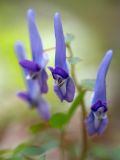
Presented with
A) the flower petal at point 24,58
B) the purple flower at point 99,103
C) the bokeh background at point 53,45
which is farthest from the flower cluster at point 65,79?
the bokeh background at point 53,45

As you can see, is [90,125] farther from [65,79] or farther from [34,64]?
[34,64]

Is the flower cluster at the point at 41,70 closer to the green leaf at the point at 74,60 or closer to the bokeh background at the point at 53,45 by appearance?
the green leaf at the point at 74,60

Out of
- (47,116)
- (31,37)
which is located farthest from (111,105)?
(31,37)

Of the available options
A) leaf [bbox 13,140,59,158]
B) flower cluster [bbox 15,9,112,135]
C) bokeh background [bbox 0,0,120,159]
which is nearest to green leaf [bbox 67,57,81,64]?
flower cluster [bbox 15,9,112,135]

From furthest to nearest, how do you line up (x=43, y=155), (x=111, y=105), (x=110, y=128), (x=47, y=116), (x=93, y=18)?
(x=93, y=18), (x=111, y=105), (x=110, y=128), (x=47, y=116), (x=43, y=155)

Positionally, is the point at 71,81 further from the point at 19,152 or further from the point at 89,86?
the point at 19,152

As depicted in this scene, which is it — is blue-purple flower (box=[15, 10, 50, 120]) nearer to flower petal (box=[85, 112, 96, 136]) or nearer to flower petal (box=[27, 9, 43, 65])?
flower petal (box=[27, 9, 43, 65])
